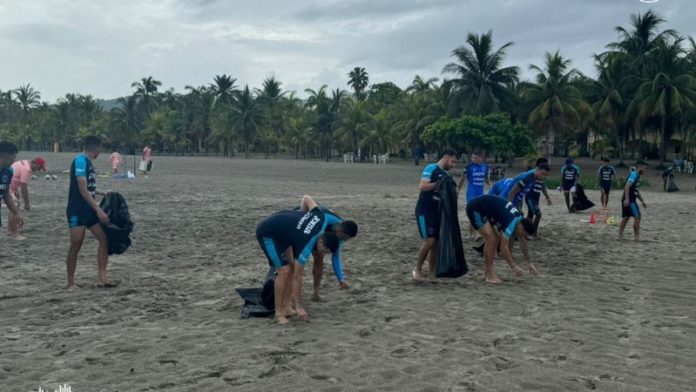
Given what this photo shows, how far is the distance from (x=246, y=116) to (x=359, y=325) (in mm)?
68053

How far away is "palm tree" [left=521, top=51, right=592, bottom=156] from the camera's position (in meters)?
42.7

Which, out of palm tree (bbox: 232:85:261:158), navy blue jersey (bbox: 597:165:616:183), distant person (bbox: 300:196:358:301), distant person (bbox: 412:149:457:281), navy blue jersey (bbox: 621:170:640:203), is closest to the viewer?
distant person (bbox: 300:196:358:301)

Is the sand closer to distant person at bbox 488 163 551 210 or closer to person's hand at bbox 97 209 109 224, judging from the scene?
person's hand at bbox 97 209 109 224

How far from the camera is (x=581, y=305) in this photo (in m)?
6.28

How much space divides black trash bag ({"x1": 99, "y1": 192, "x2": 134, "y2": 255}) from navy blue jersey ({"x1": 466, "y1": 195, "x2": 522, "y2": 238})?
14.1 feet

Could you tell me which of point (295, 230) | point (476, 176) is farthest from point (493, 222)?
point (295, 230)

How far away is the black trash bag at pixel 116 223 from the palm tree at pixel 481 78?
41.2m

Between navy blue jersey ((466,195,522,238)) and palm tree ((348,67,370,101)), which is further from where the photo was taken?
palm tree ((348,67,370,101))

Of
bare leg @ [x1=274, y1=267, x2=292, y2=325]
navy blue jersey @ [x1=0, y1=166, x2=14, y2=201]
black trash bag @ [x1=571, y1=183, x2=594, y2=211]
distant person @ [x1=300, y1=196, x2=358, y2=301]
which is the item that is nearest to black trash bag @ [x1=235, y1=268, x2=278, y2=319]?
bare leg @ [x1=274, y1=267, x2=292, y2=325]

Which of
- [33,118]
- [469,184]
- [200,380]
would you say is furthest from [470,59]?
[33,118]

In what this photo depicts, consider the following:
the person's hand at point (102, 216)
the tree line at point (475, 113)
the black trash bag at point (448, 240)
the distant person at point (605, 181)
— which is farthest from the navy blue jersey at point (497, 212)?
the tree line at point (475, 113)

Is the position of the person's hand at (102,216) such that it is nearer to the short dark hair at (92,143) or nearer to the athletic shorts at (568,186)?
the short dark hair at (92,143)

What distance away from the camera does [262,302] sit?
5895 millimetres

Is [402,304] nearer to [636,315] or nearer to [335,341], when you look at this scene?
[335,341]
